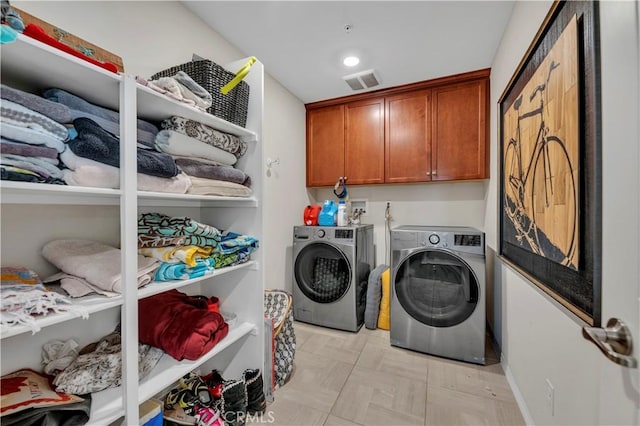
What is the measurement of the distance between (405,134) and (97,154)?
2427 mm

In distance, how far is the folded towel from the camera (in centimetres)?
66

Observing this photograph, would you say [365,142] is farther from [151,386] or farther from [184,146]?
[151,386]

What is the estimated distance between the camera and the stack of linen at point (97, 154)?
787 mm

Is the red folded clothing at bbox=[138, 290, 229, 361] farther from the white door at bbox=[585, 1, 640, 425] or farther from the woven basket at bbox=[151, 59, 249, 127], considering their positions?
the white door at bbox=[585, 1, 640, 425]

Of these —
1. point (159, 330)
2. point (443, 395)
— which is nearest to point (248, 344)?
point (159, 330)

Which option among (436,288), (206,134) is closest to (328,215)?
(436,288)

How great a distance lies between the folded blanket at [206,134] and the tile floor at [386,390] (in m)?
1.50

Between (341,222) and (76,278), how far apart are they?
6.46ft

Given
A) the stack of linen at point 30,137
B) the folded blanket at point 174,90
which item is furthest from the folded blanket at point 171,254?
the folded blanket at point 174,90

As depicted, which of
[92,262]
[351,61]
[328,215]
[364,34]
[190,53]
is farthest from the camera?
[328,215]

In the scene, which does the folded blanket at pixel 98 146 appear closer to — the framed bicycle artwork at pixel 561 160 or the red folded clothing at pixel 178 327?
the red folded clothing at pixel 178 327

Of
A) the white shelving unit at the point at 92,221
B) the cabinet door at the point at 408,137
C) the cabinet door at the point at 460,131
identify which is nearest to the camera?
the white shelving unit at the point at 92,221

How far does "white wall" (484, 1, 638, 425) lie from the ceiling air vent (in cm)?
96

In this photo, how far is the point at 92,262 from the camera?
3.04 feet
